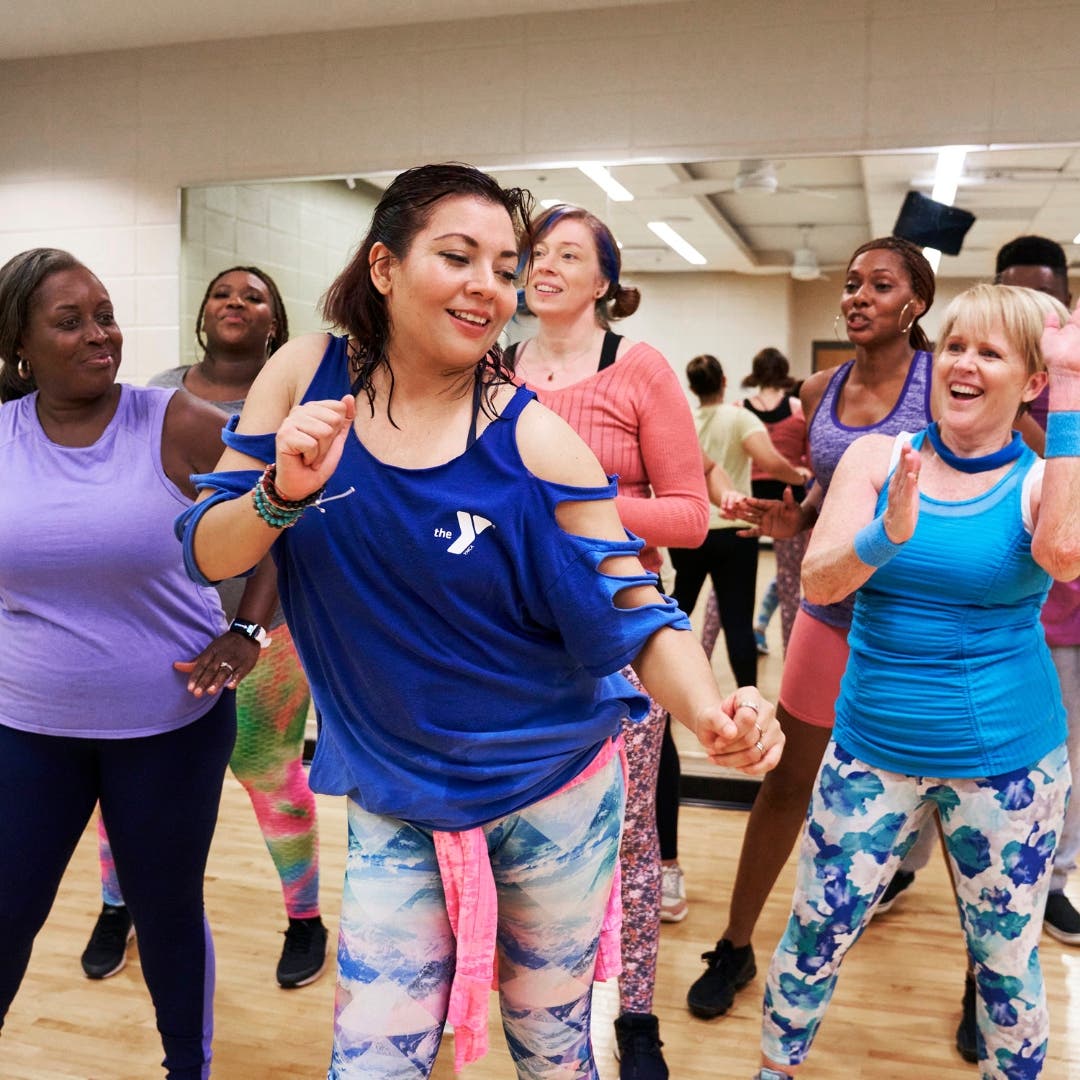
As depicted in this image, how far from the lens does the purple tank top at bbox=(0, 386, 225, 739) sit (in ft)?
5.74

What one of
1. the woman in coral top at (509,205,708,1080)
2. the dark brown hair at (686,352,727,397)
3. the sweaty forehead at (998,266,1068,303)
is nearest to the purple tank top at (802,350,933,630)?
the woman in coral top at (509,205,708,1080)

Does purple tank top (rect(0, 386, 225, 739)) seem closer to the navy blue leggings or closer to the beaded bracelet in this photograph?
the navy blue leggings

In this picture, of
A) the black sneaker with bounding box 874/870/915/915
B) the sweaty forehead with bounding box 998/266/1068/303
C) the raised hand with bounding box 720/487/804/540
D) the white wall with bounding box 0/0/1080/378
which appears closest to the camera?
the raised hand with bounding box 720/487/804/540

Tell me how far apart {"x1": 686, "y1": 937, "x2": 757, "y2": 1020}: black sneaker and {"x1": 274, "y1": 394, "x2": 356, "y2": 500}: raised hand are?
6.09 feet

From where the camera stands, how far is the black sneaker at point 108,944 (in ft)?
8.83

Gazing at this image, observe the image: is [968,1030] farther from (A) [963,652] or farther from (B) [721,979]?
(A) [963,652]

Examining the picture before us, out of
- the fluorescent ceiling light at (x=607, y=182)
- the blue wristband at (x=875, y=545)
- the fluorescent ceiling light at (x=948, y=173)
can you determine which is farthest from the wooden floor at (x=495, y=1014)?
the fluorescent ceiling light at (x=607, y=182)

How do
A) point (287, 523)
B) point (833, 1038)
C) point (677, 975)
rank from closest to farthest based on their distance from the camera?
point (287, 523) < point (833, 1038) < point (677, 975)

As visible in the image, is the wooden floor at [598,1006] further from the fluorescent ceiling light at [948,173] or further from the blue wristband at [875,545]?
the fluorescent ceiling light at [948,173]

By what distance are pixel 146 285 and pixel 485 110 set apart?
162 centimetres

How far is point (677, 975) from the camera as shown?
2742 millimetres

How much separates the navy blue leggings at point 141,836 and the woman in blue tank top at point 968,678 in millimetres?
1030

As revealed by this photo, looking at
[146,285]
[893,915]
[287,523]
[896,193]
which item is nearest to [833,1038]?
[893,915]

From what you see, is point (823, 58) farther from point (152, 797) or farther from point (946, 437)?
point (152, 797)
